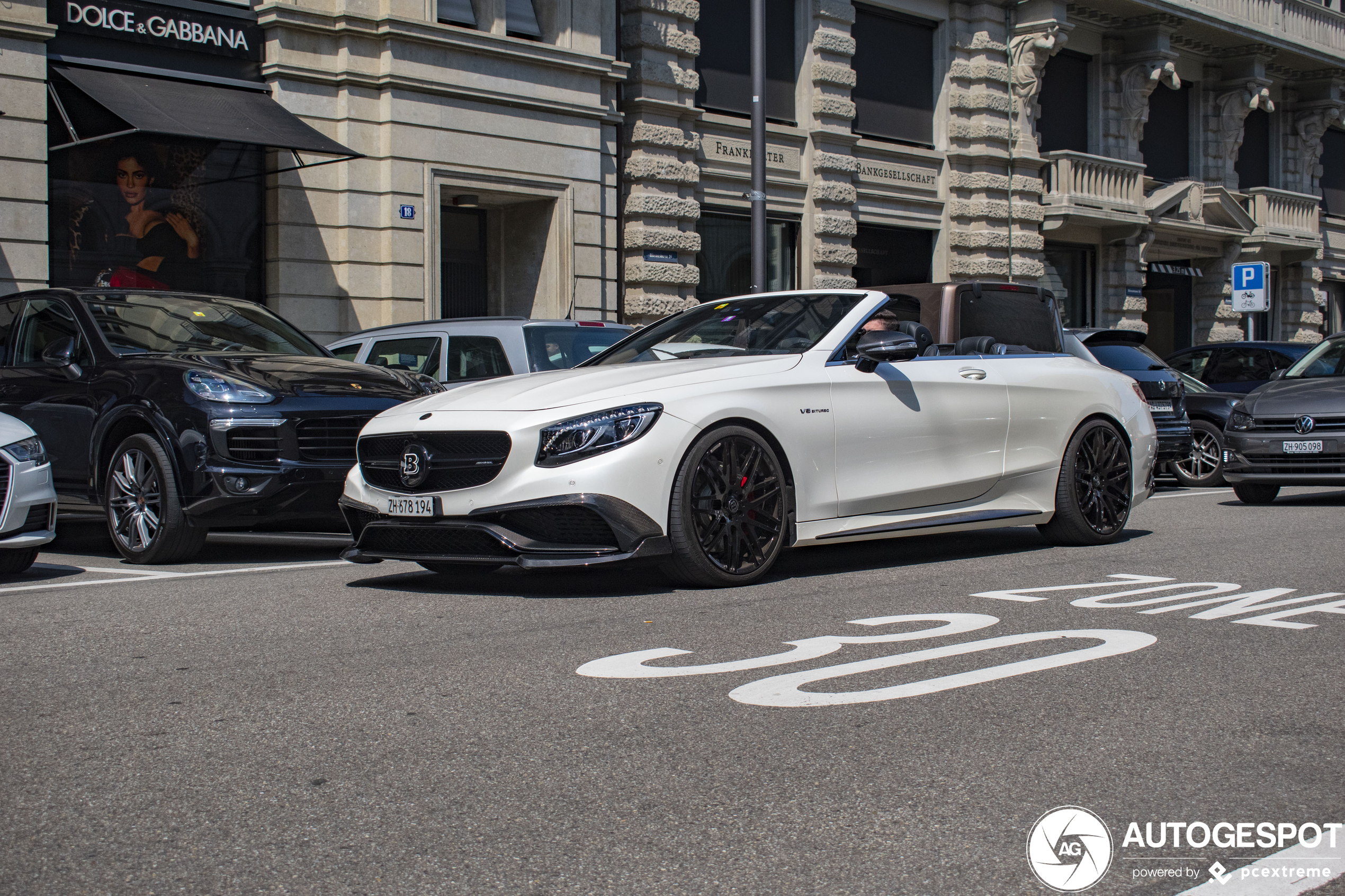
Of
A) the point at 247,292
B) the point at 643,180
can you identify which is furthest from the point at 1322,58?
the point at 247,292

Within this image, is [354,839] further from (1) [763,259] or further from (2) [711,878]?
(1) [763,259]

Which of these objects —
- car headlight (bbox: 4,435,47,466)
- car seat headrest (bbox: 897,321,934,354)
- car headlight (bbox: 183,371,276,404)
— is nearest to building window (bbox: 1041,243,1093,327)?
car seat headrest (bbox: 897,321,934,354)

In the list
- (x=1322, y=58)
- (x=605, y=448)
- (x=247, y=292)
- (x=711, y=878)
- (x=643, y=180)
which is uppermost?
(x=1322, y=58)

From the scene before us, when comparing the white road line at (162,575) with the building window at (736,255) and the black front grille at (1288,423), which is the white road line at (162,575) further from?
the building window at (736,255)

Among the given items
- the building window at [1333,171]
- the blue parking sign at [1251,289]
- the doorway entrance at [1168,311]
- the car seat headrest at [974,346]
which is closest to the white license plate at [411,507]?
the car seat headrest at [974,346]

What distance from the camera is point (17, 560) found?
304 inches

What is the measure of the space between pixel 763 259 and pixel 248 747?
518 inches

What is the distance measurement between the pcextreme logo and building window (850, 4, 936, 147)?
21.8m

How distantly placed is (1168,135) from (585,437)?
91.3 ft

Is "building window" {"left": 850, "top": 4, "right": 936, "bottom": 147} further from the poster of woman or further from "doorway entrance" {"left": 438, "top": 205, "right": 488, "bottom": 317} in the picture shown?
the poster of woman

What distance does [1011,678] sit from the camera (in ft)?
15.8

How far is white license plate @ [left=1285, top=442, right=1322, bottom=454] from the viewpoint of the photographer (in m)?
12.0

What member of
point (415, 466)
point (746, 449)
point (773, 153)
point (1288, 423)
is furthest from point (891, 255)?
point (415, 466)

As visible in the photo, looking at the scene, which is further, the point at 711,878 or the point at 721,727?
the point at 721,727
